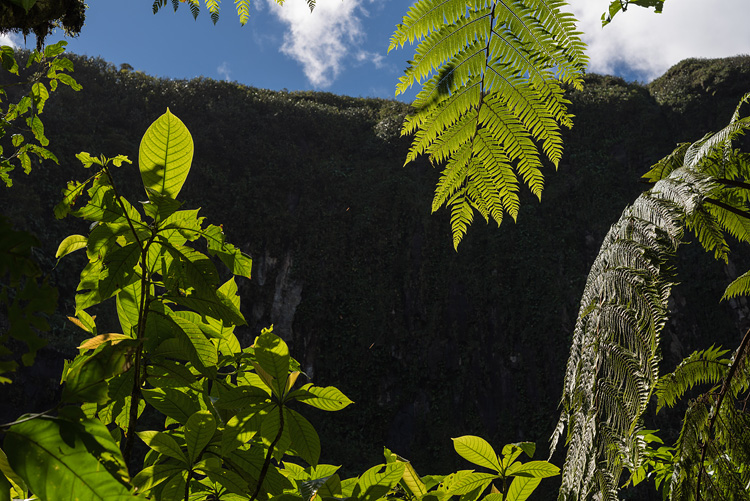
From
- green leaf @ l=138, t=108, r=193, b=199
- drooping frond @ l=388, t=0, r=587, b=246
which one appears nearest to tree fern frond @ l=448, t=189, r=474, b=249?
drooping frond @ l=388, t=0, r=587, b=246

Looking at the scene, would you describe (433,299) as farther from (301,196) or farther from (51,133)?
(51,133)

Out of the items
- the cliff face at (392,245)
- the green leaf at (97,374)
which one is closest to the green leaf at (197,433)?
the green leaf at (97,374)

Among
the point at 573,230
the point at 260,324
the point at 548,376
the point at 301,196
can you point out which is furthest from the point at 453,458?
the point at 301,196

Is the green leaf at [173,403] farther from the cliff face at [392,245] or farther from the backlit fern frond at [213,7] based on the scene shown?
the cliff face at [392,245]

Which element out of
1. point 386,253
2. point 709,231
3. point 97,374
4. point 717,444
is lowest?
point 717,444

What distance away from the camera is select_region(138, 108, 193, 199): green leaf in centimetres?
61

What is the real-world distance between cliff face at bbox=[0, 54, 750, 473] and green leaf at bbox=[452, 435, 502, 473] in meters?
8.41

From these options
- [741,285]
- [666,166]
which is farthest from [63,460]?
[666,166]

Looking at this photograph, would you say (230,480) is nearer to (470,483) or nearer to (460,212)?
(470,483)

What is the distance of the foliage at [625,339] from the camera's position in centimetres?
72

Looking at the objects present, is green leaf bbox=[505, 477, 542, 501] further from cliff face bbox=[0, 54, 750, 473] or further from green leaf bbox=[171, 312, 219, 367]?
cliff face bbox=[0, 54, 750, 473]

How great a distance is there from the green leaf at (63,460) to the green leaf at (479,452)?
54 centimetres

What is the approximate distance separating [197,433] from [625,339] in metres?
0.68

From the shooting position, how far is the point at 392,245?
1110cm
